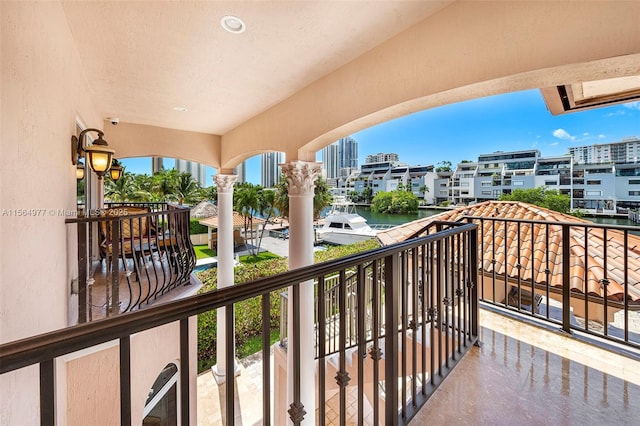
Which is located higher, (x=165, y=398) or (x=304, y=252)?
(x=304, y=252)

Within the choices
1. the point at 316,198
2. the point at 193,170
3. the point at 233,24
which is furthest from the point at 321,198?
the point at 233,24

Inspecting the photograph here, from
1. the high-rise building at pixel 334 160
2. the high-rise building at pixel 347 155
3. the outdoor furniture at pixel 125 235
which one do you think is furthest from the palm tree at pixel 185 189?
the outdoor furniture at pixel 125 235

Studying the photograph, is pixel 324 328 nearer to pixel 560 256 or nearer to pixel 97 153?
pixel 97 153

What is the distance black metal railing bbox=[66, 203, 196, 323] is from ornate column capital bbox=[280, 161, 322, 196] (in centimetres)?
150

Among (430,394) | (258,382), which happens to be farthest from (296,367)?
(258,382)

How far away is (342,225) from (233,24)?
1525cm

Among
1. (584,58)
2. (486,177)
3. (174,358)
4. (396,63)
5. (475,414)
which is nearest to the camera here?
(584,58)

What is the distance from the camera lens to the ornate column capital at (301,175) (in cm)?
335

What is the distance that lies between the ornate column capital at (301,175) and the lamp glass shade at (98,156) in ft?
6.11

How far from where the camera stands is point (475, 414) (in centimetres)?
155

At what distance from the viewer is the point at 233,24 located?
213 centimetres

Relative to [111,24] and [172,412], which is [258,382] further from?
[111,24]

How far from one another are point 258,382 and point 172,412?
2.22 meters

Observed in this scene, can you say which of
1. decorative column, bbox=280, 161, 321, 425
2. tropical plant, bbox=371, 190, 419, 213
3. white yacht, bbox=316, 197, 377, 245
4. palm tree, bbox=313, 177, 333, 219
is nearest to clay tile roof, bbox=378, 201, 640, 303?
decorative column, bbox=280, 161, 321, 425
